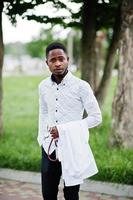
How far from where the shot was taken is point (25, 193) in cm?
695

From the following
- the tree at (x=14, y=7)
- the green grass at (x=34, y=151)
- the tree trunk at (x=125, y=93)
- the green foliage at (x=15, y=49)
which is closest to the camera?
the green grass at (x=34, y=151)

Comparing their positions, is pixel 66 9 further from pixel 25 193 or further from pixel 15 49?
pixel 15 49

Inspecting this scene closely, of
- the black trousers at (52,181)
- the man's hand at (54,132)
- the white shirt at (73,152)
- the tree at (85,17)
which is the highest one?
the tree at (85,17)

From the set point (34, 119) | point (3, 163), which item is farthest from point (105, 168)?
point (34, 119)

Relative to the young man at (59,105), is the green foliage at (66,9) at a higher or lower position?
higher

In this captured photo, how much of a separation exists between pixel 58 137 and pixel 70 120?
0.64 ft

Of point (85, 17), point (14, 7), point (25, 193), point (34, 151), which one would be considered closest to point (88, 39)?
point (85, 17)

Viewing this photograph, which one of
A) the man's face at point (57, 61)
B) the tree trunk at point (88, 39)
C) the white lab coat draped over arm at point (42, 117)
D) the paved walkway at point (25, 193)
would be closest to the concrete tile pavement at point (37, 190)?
the paved walkway at point (25, 193)

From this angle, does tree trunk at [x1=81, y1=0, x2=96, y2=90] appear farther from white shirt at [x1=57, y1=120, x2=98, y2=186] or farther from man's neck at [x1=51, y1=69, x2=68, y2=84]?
white shirt at [x1=57, y1=120, x2=98, y2=186]

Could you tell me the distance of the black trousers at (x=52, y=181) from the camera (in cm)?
481

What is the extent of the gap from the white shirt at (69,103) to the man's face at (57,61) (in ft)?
0.31

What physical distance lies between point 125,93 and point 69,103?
3857mm

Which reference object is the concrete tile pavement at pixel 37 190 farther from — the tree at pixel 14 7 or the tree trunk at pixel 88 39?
the tree trunk at pixel 88 39

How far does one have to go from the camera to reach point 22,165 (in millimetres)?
7762
